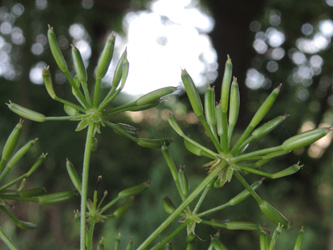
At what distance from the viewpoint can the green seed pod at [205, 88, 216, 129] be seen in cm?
64

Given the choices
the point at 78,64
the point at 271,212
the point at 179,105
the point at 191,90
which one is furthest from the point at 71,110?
the point at 179,105

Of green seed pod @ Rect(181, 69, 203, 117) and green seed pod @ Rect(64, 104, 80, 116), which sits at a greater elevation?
green seed pod @ Rect(181, 69, 203, 117)

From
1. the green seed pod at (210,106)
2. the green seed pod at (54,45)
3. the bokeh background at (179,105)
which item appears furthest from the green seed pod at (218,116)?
the bokeh background at (179,105)

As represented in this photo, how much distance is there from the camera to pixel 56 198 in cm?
71

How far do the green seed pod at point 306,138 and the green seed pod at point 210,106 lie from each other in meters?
0.11

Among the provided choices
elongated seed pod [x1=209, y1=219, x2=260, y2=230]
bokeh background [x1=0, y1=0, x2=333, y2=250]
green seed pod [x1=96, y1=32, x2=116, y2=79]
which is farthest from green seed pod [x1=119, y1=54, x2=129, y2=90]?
bokeh background [x1=0, y1=0, x2=333, y2=250]

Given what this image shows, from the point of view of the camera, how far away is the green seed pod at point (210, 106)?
2.09ft

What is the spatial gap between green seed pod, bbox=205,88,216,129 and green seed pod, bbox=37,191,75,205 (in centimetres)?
24

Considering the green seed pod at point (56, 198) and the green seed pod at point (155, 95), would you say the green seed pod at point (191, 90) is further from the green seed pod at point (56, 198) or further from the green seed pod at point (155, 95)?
the green seed pod at point (56, 198)

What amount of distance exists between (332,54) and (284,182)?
5.02 feet

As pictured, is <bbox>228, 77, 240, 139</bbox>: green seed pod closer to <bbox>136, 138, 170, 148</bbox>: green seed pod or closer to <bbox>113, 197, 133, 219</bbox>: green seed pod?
<bbox>136, 138, 170, 148</bbox>: green seed pod

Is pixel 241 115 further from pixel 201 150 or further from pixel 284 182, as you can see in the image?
pixel 201 150

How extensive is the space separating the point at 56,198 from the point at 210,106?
0.27 metres

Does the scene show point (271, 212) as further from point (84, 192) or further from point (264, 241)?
point (84, 192)
